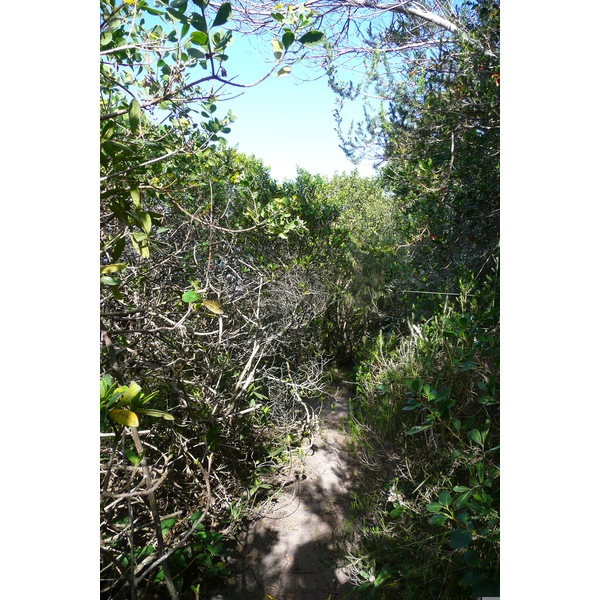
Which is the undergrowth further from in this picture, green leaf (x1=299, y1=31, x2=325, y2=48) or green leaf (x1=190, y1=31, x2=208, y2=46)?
green leaf (x1=190, y1=31, x2=208, y2=46)

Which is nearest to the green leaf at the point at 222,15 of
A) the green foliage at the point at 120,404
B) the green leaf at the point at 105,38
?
the green leaf at the point at 105,38

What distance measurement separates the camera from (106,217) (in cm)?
186

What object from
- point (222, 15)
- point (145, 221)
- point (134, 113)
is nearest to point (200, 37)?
point (222, 15)

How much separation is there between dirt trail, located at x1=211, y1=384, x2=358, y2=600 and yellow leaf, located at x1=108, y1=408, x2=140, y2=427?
6.50 feet

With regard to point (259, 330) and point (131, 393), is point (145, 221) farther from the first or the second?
point (259, 330)

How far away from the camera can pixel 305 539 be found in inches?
109

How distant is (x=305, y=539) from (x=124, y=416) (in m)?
2.38

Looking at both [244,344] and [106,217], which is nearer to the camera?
[106,217]

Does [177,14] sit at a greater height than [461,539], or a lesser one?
greater

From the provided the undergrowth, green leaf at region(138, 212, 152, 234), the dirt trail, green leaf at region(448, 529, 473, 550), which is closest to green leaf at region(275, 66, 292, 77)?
green leaf at region(138, 212, 152, 234)

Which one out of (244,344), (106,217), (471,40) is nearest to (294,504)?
(244,344)
